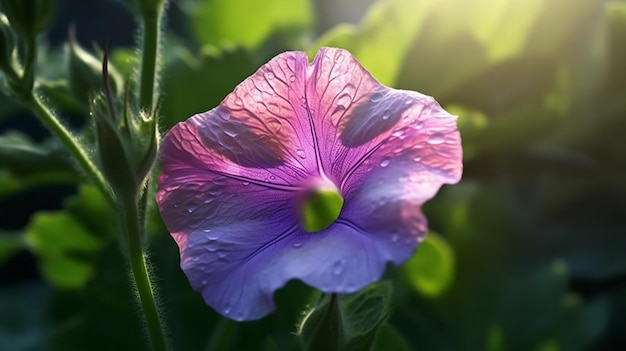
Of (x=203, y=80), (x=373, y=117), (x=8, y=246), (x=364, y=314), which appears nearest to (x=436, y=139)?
(x=373, y=117)

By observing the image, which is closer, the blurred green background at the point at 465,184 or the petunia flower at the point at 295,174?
the petunia flower at the point at 295,174

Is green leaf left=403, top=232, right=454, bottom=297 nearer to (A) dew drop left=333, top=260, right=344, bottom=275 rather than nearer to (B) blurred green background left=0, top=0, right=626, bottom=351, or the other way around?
(B) blurred green background left=0, top=0, right=626, bottom=351

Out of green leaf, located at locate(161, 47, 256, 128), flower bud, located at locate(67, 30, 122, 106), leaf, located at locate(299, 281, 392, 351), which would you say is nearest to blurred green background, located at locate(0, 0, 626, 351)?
green leaf, located at locate(161, 47, 256, 128)

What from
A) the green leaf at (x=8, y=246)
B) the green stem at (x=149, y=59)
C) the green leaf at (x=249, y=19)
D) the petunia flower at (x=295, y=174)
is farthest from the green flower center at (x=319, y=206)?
the green leaf at (x=8, y=246)

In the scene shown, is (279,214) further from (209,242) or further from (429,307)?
(429,307)

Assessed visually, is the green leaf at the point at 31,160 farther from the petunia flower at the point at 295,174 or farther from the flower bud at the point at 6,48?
the petunia flower at the point at 295,174

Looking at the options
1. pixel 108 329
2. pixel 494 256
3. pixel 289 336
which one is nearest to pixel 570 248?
pixel 494 256

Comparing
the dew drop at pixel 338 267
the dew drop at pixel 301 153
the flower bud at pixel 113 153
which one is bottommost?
the dew drop at pixel 338 267
